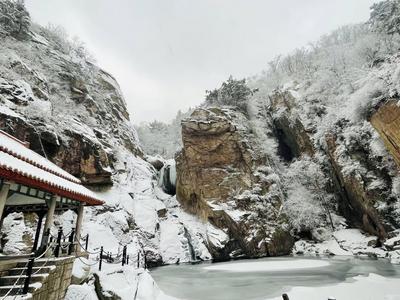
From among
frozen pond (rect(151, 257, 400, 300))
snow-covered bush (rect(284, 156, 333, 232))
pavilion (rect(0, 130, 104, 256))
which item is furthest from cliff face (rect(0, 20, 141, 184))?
snow-covered bush (rect(284, 156, 333, 232))

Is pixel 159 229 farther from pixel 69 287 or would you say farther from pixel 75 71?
pixel 75 71

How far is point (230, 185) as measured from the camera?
27.0m

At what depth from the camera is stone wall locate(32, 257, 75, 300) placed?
598 centimetres

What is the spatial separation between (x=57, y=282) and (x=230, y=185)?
21349 millimetres

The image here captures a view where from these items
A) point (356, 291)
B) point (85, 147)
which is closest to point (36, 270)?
point (356, 291)

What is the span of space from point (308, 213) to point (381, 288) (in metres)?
17.4

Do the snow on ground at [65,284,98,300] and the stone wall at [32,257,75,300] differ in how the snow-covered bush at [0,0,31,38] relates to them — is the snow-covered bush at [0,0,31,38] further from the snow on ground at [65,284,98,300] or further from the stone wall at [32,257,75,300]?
the snow on ground at [65,284,98,300]

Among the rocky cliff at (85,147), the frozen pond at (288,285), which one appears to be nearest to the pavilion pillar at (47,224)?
the frozen pond at (288,285)

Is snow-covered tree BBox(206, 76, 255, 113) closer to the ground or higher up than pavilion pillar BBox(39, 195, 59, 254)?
higher up

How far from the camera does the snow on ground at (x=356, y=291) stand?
821 cm

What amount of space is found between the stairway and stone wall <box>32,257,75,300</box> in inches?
4.5

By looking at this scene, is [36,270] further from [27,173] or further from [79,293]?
[27,173]

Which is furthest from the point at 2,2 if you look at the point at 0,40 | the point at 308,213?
the point at 308,213

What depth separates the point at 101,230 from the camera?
18281 millimetres
